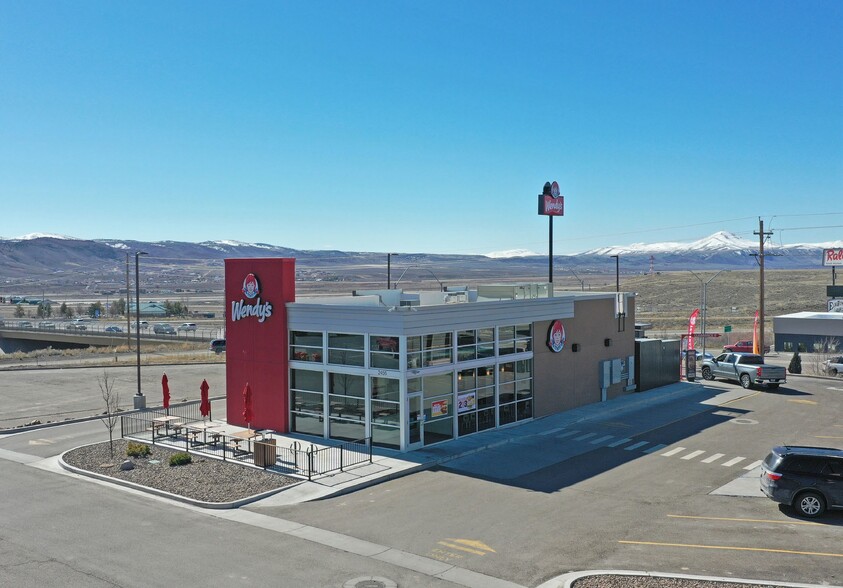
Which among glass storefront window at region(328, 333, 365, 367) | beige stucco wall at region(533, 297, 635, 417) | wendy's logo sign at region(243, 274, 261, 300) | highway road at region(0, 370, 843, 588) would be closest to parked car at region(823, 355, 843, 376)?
beige stucco wall at region(533, 297, 635, 417)

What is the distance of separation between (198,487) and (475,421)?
37.3 ft

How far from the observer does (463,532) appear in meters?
17.8

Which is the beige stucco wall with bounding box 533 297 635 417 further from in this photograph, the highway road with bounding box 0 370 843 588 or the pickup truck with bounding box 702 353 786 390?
the pickup truck with bounding box 702 353 786 390

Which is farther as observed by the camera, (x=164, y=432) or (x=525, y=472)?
(x=164, y=432)

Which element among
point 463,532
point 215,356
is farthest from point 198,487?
point 215,356

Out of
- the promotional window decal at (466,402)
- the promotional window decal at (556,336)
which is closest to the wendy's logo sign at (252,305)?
the promotional window decal at (466,402)

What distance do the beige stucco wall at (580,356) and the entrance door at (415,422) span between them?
24.1 feet

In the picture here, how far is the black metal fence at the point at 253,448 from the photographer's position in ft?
78.5

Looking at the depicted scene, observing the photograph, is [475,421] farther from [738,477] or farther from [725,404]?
[725,404]

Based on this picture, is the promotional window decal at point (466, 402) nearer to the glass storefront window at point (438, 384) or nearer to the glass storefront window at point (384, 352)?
the glass storefront window at point (438, 384)

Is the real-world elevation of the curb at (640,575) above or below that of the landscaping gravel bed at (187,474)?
above

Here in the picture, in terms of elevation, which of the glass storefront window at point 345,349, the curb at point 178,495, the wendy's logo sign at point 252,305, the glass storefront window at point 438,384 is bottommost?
the curb at point 178,495

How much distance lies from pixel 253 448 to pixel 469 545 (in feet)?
37.1

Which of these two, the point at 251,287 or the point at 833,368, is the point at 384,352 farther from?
the point at 833,368
